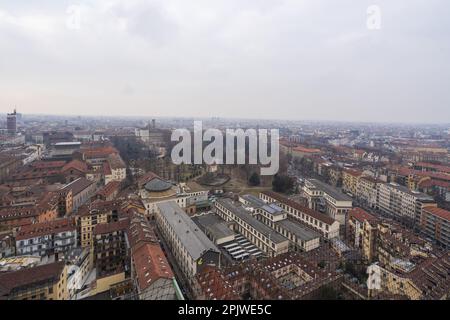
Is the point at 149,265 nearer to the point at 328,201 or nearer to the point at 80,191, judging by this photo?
the point at 80,191

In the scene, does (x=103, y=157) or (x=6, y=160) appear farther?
(x=103, y=157)

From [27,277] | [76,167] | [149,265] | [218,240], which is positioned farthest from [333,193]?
[76,167]

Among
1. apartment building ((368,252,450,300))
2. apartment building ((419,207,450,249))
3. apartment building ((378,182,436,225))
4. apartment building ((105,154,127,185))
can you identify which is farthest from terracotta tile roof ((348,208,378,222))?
apartment building ((105,154,127,185))

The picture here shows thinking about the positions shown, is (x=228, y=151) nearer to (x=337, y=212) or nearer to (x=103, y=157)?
(x=103, y=157)

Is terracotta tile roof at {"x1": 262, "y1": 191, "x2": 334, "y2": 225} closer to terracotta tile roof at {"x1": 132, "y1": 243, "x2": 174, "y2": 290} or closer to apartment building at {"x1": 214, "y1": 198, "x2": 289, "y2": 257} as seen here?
apartment building at {"x1": 214, "y1": 198, "x2": 289, "y2": 257}
